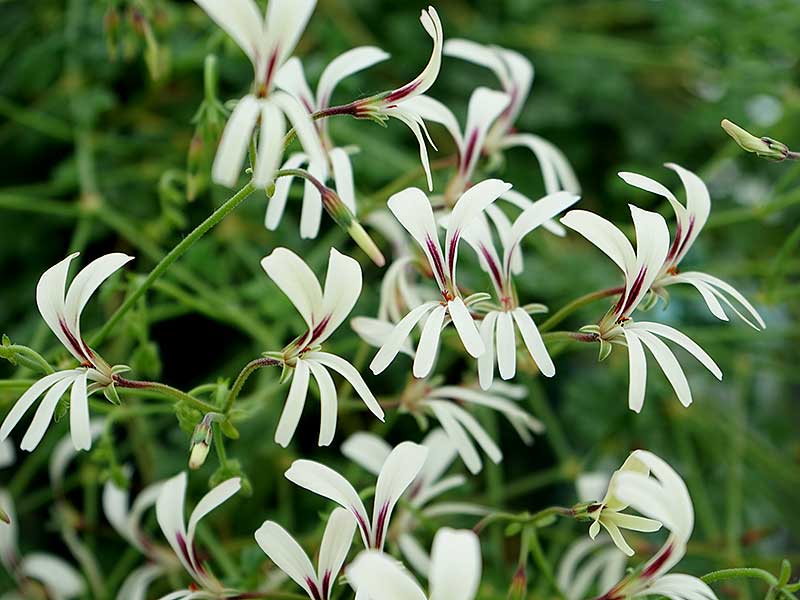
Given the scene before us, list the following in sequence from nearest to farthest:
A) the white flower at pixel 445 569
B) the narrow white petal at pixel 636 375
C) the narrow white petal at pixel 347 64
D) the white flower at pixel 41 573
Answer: the white flower at pixel 445 569 < the narrow white petal at pixel 636 375 < the narrow white petal at pixel 347 64 < the white flower at pixel 41 573

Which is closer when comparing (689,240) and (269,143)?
(269,143)

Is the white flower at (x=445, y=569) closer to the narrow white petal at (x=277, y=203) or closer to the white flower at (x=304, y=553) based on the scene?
the white flower at (x=304, y=553)

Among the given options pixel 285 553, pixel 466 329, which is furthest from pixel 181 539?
pixel 466 329

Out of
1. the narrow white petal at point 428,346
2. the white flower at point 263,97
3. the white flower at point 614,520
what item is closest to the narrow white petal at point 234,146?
the white flower at point 263,97

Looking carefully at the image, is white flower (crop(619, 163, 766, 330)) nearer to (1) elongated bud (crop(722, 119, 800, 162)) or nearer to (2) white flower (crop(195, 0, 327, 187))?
(1) elongated bud (crop(722, 119, 800, 162))

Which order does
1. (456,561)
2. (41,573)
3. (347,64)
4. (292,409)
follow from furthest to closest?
(41,573)
(347,64)
(292,409)
(456,561)

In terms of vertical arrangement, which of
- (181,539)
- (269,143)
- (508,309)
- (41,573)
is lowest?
(41,573)

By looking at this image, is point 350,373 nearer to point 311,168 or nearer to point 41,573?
point 311,168
